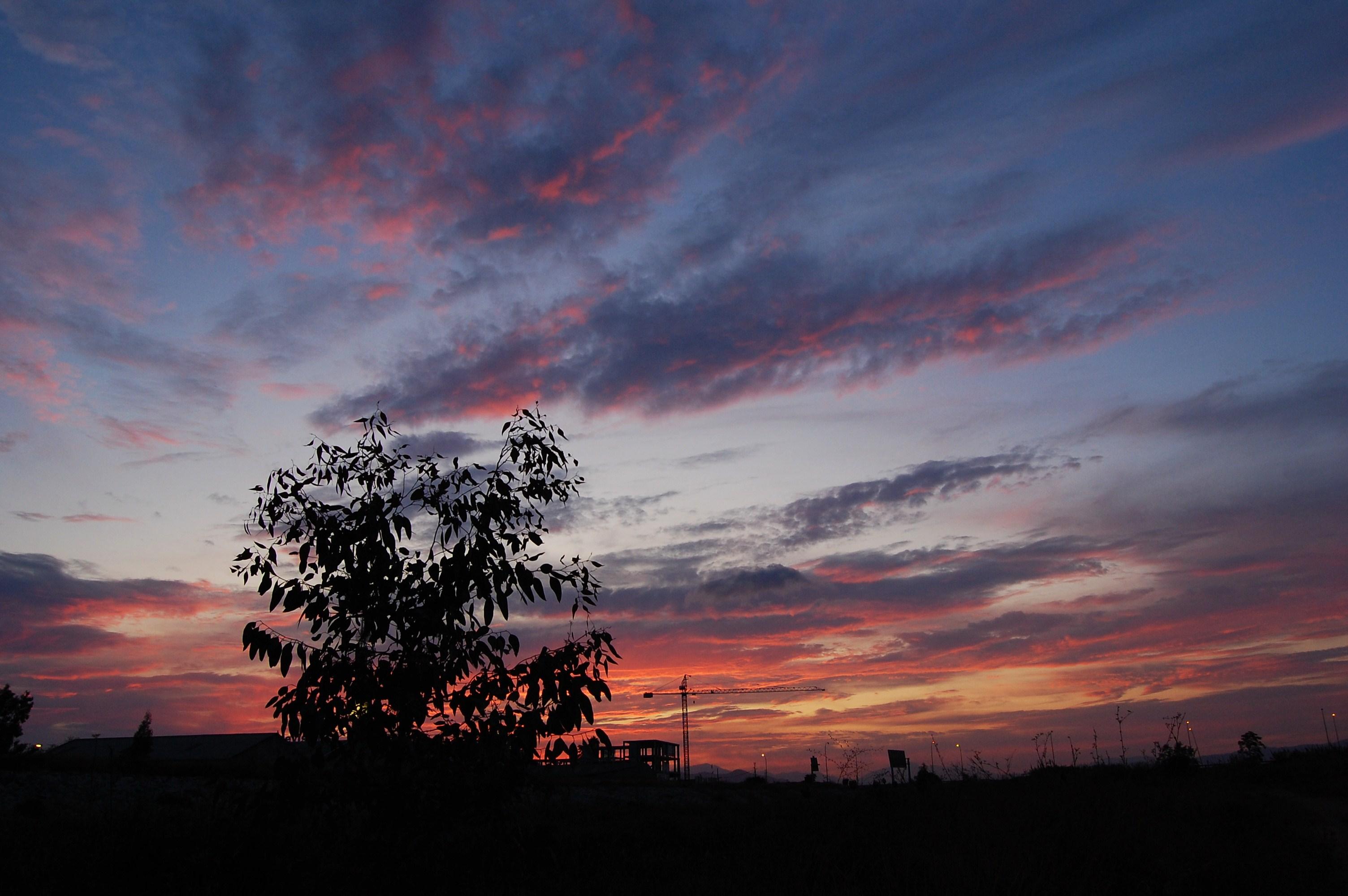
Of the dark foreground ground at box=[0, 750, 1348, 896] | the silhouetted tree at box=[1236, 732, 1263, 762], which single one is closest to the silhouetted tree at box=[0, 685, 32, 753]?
the dark foreground ground at box=[0, 750, 1348, 896]

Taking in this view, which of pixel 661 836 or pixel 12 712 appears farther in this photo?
pixel 12 712

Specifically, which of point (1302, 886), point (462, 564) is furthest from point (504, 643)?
point (1302, 886)

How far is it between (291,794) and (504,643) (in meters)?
1.84

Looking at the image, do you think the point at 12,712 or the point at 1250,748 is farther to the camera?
the point at 12,712

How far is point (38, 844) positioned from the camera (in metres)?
13.2

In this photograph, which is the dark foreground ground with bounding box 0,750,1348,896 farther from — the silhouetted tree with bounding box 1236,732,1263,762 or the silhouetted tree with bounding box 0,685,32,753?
the silhouetted tree with bounding box 0,685,32,753

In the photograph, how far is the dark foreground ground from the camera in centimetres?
613

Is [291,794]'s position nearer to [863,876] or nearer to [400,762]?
[400,762]

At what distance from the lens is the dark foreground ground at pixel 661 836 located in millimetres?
6129

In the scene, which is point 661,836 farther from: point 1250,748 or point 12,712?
point 12,712

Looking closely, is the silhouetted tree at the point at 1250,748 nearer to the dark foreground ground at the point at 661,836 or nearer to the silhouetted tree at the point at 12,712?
the dark foreground ground at the point at 661,836

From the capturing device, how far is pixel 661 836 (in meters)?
17.3

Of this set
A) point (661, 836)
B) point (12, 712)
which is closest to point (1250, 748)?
point (661, 836)

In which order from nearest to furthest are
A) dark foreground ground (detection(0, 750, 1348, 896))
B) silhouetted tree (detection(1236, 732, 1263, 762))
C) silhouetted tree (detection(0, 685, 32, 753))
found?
1. dark foreground ground (detection(0, 750, 1348, 896))
2. silhouetted tree (detection(1236, 732, 1263, 762))
3. silhouetted tree (detection(0, 685, 32, 753))
